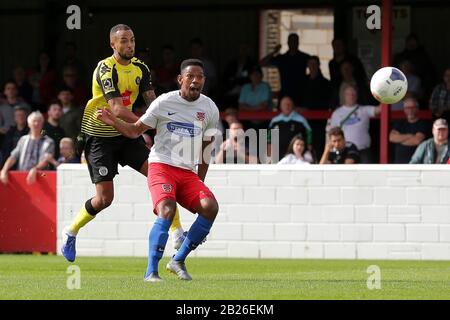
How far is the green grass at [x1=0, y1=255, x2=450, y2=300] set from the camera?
9992mm

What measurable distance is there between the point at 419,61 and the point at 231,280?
9.09m

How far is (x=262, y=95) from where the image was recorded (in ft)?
66.0

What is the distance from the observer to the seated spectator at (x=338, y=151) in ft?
56.6

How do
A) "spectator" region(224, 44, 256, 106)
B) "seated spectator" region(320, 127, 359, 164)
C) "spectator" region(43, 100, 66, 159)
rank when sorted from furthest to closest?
"spectator" region(224, 44, 256, 106) → "spectator" region(43, 100, 66, 159) → "seated spectator" region(320, 127, 359, 164)

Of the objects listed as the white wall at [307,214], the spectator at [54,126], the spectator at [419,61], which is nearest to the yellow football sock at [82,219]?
the white wall at [307,214]

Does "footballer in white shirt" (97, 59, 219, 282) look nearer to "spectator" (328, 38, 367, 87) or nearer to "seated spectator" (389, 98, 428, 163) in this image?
"seated spectator" (389, 98, 428, 163)

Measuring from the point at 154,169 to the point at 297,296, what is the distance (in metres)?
2.08

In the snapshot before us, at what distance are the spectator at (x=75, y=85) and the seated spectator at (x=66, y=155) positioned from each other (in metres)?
2.17

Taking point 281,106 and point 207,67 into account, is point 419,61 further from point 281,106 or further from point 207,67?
point 207,67

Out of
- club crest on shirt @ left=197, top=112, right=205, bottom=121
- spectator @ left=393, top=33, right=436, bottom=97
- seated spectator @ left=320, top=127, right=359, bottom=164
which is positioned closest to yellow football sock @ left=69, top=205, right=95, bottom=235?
club crest on shirt @ left=197, top=112, right=205, bottom=121

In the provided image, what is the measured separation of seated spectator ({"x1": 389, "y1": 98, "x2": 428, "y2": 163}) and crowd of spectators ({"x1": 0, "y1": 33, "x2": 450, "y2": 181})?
0.01 metres

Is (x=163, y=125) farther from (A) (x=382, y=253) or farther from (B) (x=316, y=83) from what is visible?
(B) (x=316, y=83)

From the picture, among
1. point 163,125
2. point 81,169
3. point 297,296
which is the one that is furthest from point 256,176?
point 297,296

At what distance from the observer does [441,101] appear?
61.0 ft
